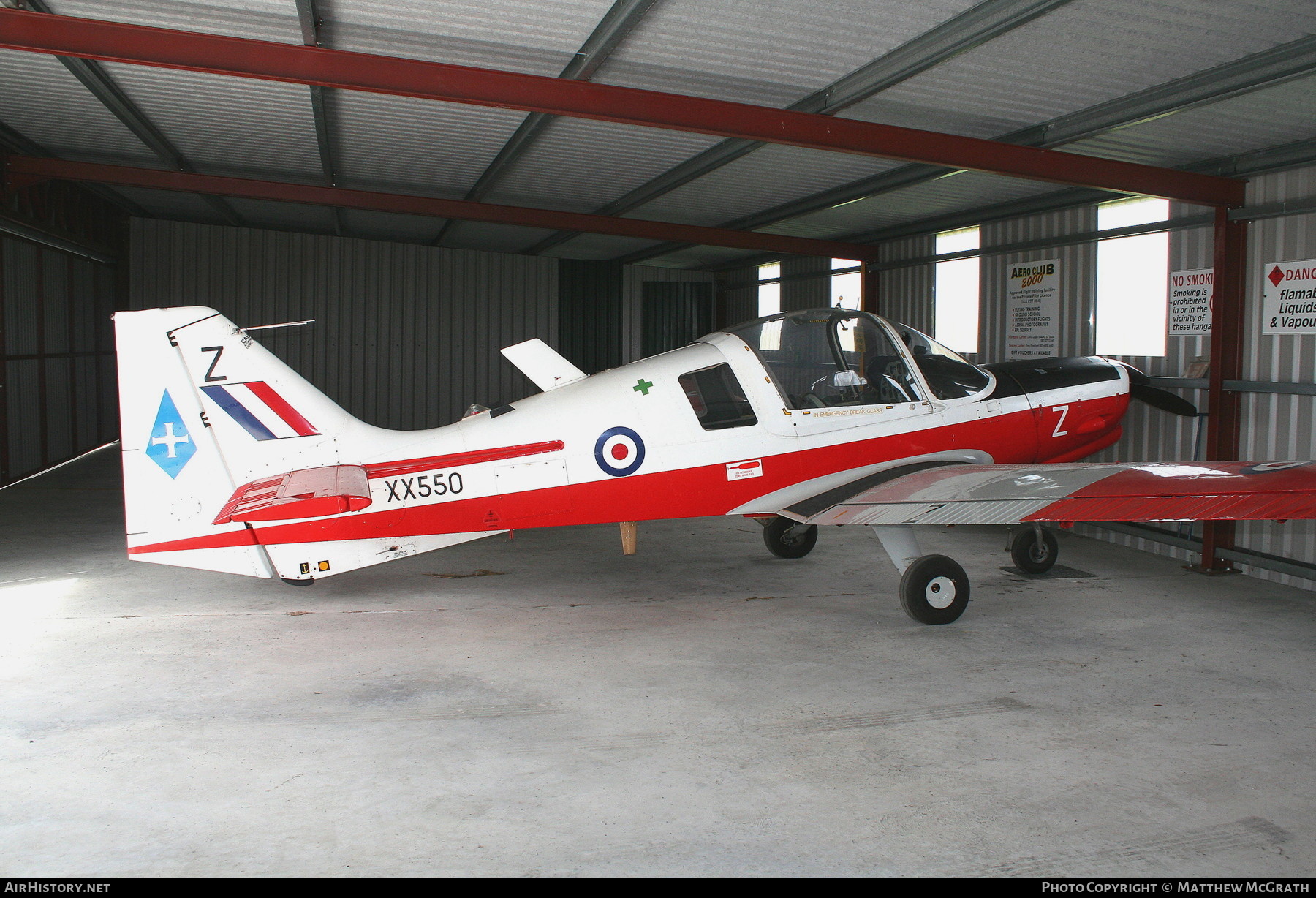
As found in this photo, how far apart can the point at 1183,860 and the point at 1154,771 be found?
80 centimetres

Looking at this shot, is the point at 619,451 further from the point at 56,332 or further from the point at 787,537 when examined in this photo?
the point at 56,332

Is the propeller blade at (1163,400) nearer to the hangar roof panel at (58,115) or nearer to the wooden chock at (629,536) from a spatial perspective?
the wooden chock at (629,536)

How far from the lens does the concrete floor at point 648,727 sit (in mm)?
3393

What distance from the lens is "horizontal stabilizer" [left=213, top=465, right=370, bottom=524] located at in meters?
5.37

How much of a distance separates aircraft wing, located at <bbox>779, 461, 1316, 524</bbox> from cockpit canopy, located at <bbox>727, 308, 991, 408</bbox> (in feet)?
2.12

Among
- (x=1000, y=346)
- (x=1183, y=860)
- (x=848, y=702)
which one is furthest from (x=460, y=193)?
(x=1183, y=860)

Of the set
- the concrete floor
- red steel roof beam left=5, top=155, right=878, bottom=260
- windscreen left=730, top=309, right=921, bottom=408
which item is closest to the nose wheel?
the concrete floor

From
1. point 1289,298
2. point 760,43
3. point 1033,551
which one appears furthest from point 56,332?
point 1289,298

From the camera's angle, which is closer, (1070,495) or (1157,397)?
(1070,495)

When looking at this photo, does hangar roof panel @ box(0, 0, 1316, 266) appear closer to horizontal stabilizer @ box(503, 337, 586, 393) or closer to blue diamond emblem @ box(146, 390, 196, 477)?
horizontal stabilizer @ box(503, 337, 586, 393)

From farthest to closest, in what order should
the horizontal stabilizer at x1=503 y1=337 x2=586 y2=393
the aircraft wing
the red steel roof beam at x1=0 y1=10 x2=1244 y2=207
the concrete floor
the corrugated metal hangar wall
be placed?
1. the corrugated metal hangar wall
2. the horizontal stabilizer at x1=503 y1=337 x2=586 y2=393
3. the aircraft wing
4. the red steel roof beam at x1=0 y1=10 x2=1244 y2=207
5. the concrete floor

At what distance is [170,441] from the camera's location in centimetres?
583

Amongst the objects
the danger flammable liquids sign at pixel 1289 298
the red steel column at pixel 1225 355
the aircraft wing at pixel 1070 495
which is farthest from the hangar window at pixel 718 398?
the danger flammable liquids sign at pixel 1289 298

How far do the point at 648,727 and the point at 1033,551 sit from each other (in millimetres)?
4719
